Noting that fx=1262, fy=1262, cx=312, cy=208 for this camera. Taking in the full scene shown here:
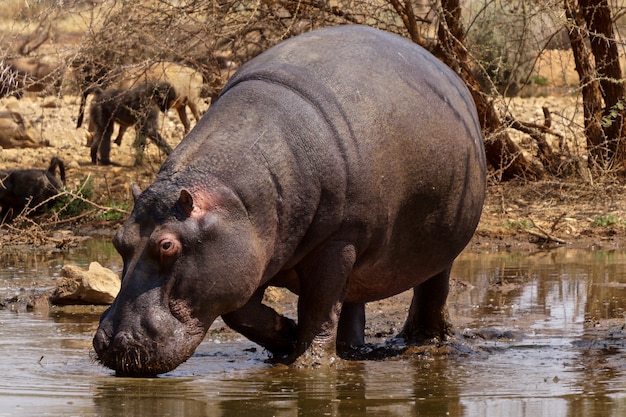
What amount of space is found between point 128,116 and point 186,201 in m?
10.1

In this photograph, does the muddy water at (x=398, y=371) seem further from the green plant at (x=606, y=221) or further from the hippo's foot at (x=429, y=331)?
the green plant at (x=606, y=221)

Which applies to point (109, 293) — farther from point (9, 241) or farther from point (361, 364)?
point (9, 241)

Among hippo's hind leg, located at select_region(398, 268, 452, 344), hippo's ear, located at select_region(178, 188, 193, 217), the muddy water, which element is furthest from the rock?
hippo's ear, located at select_region(178, 188, 193, 217)

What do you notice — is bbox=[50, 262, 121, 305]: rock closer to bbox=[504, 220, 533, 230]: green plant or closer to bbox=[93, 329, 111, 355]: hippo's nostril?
bbox=[93, 329, 111, 355]: hippo's nostril

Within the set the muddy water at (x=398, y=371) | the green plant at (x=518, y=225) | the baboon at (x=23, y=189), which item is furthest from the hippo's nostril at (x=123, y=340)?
the baboon at (x=23, y=189)

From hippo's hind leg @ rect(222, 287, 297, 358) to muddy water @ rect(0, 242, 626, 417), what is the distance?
0.14 meters

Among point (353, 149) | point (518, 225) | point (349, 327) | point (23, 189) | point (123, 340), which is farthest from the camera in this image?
point (23, 189)

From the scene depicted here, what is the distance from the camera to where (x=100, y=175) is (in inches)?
526

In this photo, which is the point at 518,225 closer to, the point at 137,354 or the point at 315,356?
the point at 315,356

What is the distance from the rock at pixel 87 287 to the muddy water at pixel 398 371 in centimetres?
10

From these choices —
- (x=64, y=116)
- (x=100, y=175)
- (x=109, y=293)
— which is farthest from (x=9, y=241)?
(x=64, y=116)

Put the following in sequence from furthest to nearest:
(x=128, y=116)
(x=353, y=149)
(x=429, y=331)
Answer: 1. (x=128, y=116)
2. (x=429, y=331)
3. (x=353, y=149)

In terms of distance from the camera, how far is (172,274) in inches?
191

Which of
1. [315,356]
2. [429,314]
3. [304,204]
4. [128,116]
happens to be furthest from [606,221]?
[128,116]
